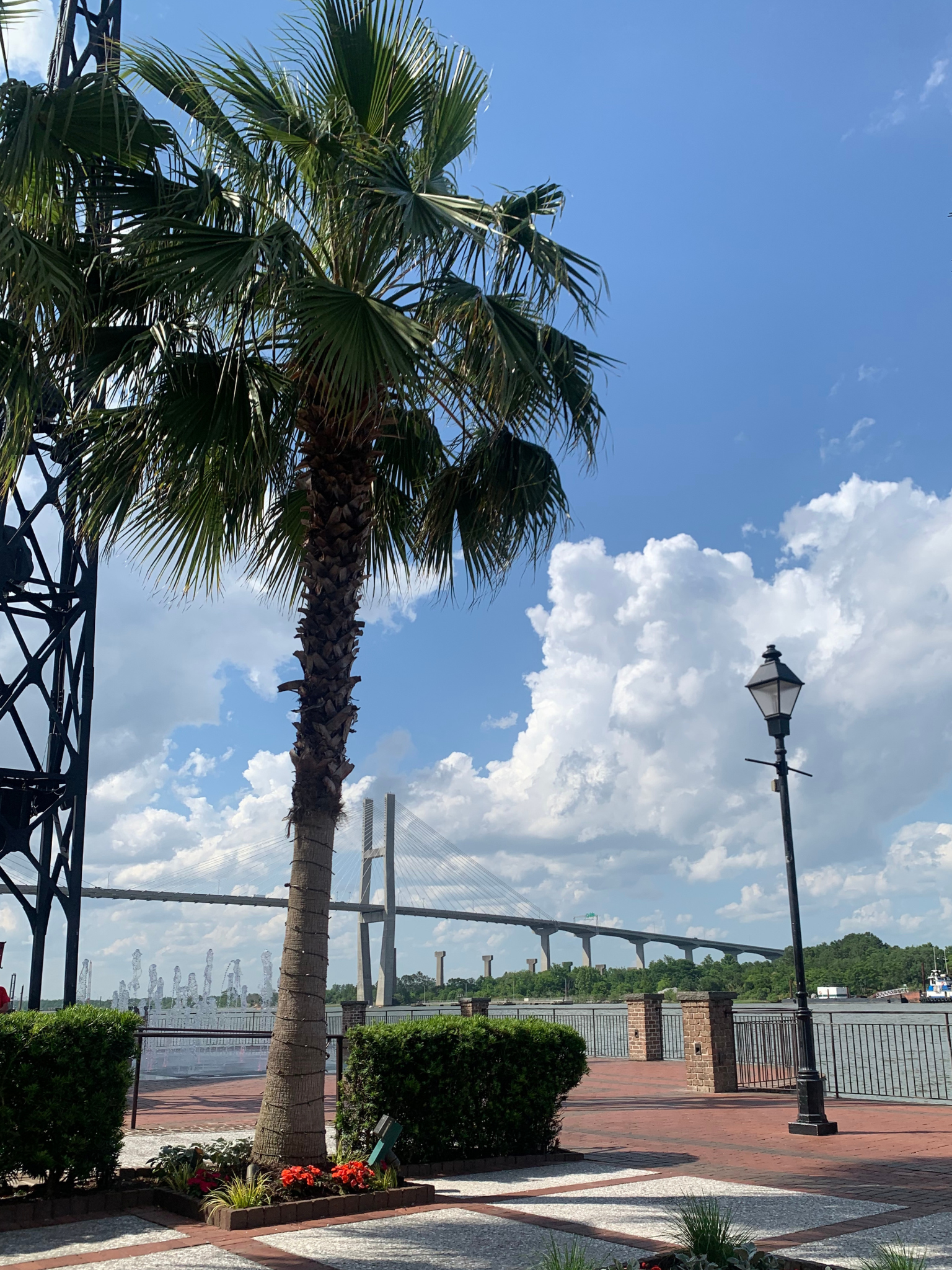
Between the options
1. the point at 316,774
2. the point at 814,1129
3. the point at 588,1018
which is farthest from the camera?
the point at 588,1018

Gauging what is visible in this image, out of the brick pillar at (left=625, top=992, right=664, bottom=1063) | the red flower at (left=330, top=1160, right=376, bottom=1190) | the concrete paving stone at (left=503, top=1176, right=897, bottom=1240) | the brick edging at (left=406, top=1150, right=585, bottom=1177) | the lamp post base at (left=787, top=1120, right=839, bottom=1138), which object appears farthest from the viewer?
the brick pillar at (left=625, top=992, right=664, bottom=1063)

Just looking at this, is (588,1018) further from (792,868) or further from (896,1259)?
(896,1259)

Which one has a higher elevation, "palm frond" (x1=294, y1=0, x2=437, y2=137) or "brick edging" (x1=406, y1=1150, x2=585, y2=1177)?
"palm frond" (x1=294, y1=0, x2=437, y2=137)

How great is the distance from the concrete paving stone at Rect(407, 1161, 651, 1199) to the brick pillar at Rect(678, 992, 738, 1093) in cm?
773

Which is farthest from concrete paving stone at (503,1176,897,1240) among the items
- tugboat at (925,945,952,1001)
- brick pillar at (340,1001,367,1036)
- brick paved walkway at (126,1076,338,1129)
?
tugboat at (925,945,952,1001)

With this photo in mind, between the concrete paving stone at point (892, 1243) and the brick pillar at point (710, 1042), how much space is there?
981 cm

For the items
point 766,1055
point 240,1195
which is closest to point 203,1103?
point 240,1195

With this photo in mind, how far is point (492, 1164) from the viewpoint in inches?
336

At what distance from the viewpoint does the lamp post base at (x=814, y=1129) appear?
35.0 feet

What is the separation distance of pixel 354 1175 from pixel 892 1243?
11.0 ft

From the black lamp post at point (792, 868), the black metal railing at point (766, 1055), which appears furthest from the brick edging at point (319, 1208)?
the black metal railing at point (766, 1055)

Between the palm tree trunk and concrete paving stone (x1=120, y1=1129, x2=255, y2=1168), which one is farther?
concrete paving stone (x1=120, y1=1129, x2=255, y2=1168)

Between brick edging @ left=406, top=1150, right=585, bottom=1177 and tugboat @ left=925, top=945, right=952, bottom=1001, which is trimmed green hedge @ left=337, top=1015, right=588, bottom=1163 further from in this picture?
tugboat @ left=925, top=945, right=952, bottom=1001

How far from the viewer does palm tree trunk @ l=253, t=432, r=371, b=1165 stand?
23.7 feet
